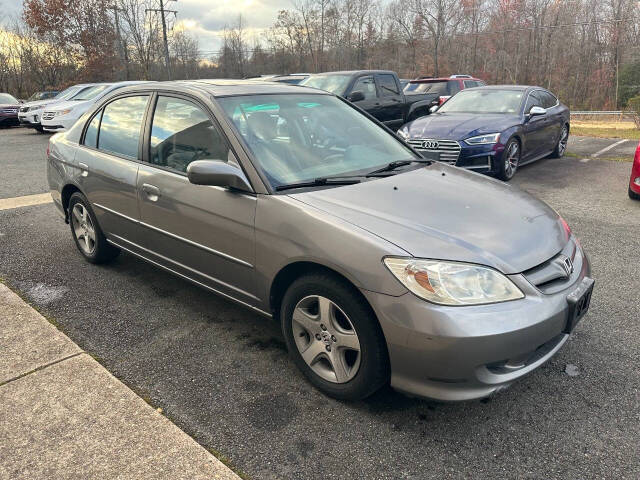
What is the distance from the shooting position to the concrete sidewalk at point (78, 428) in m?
2.14

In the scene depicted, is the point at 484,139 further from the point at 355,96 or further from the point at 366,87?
the point at 366,87

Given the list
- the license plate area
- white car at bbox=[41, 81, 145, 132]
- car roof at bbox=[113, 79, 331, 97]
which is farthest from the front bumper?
white car at bbox=[41, 81, 145, 132]

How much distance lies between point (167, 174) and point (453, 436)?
2387 mm

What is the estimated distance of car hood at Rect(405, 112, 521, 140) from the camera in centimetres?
756

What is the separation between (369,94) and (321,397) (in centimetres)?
921

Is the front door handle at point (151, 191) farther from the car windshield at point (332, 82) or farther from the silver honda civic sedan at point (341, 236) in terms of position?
the car windshield at point (332, 82)

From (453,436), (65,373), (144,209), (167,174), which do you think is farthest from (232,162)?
(453,436)

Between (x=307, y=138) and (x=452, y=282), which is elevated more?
(x=307, y=138)

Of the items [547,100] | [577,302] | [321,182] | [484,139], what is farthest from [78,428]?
[547,100]

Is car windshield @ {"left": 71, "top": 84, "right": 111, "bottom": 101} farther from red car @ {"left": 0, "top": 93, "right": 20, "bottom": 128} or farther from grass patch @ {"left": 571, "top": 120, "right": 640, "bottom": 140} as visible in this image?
grass patch @ {"left": 571, "top": 120, "right": 640, "bottom": 140}

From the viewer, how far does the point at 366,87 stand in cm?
1084

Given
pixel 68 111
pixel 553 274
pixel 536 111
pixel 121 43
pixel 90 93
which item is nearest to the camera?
pixel 553 274

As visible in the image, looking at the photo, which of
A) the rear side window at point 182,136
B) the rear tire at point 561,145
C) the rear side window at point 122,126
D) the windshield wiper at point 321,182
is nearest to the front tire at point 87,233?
the rear side window at point 122,126

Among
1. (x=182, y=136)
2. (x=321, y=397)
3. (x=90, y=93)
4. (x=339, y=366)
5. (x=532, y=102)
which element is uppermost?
(x=90, y=93)
